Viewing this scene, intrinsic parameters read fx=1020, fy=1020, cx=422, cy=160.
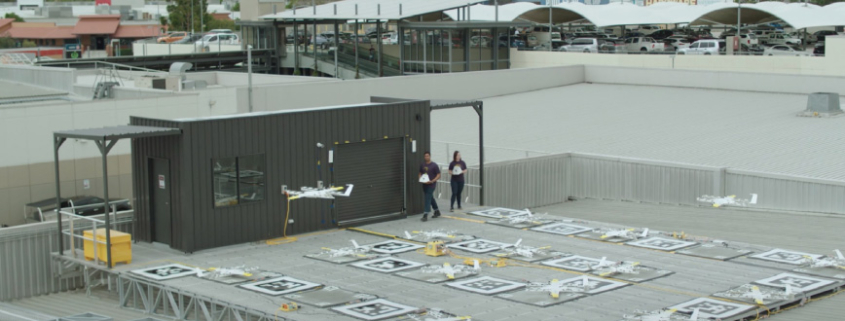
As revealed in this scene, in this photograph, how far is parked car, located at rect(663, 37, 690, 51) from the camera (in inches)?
2548

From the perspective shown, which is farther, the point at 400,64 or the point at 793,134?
the point at 400,64

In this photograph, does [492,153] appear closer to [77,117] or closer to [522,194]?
[522,194]

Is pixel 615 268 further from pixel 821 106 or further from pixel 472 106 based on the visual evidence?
pixel 821 106

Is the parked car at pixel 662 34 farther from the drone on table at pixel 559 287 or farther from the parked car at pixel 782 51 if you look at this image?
the drone on table at pixel 559 287

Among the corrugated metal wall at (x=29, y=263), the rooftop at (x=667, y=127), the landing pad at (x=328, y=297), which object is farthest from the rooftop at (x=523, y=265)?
the rooftop at (x=667, y=127)

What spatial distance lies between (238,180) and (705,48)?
147 feet

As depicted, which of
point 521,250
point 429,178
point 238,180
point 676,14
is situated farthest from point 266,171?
point 676,14

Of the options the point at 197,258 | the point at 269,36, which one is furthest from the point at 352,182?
the point at 269,36

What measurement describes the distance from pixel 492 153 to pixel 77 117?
34.5 feet

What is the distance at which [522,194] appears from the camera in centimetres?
2428

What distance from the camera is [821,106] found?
103 feet

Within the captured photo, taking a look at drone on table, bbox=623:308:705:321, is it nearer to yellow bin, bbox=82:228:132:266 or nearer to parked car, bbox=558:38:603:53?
yellow bin, bbox=82:228:132:266

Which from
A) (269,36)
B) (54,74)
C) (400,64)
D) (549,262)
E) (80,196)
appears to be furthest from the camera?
(269,36)

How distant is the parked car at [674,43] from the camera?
64713mm
